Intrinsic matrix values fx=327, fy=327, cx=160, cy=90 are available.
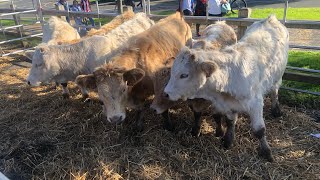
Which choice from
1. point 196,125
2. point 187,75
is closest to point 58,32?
point 196,125

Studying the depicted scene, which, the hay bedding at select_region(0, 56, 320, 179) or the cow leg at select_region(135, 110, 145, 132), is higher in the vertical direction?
the cow leg at select_region(135, 110, 145, 132)

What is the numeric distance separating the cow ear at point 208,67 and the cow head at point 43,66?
2.85 m

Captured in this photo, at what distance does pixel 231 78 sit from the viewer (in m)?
4.11

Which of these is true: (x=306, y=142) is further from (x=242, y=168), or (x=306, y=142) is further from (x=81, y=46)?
(x=81, y=46)

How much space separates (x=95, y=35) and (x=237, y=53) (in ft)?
9.64

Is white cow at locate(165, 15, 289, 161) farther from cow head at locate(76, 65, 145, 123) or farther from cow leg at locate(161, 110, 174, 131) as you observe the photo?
cow leg at locate(161, 110, 174, 131)

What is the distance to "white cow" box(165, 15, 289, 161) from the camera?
3943mm

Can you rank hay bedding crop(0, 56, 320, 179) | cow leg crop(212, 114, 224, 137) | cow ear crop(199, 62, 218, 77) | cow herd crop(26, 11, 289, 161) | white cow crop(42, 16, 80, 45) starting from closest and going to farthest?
1. cow ear crop(199, 62, 218, 77)
2. cow herd crop(26, 11, 289, 161)
3. hay bedding crop(0, 56, 320, 179)
4. cow leg crop(212, 114, 224, 137)
5. white cow crop(42, 16, 80, 45)

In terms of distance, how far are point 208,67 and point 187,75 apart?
0.29 meters

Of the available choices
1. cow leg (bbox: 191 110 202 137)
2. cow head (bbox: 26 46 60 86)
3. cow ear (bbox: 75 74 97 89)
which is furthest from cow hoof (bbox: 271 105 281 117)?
cow head (bbox: 26 46 60 86)

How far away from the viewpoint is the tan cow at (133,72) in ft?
14.6

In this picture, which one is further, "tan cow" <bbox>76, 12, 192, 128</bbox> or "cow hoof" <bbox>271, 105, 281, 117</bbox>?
"cow hoof" <bbox>271, 105, 281, 117</bbox>

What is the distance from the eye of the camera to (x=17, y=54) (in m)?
10.5

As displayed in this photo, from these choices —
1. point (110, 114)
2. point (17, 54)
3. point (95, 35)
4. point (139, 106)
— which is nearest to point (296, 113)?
point (139, 106)
